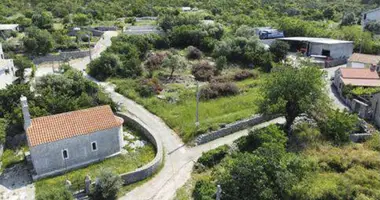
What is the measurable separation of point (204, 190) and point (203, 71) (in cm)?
2612

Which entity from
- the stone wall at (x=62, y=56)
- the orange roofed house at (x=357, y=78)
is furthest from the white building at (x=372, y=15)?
the stone wall at (x=62, y=56)

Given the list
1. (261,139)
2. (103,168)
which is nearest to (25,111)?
(103,168)

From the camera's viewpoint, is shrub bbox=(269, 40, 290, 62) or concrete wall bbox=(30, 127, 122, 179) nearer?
concrete wall bbox=(30, 127, 122, 179)

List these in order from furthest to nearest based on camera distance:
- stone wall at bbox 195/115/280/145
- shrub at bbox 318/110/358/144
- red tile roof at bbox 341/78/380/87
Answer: red tile roof at bbox 341/78/380/87 → stone wall at bbox 195/115/280/145 → shrub at bbox 318/110/358/144

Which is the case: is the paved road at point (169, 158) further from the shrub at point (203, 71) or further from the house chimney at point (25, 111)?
the shrub at point (203, 71)

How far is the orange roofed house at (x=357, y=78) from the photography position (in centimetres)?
4106

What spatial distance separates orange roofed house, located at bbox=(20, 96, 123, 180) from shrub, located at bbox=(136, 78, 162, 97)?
35.6ft

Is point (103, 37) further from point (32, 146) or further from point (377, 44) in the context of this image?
point (377, 44)

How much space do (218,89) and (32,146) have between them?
21.9 m

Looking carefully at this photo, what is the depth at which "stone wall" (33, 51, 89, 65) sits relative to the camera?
55.6 m

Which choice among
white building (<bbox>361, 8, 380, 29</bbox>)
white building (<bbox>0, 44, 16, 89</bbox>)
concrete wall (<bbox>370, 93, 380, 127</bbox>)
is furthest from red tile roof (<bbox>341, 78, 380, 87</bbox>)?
white building (<bbox>0, 44, 16, 89</bbox>)

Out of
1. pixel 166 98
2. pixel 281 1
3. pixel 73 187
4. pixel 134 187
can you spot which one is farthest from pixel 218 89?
pixel 281 1

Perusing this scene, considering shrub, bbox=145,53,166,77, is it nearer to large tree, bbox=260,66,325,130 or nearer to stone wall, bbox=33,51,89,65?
stone wall, bbox=33,51,89,65

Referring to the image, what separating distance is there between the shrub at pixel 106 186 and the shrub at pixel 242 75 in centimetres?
2663
